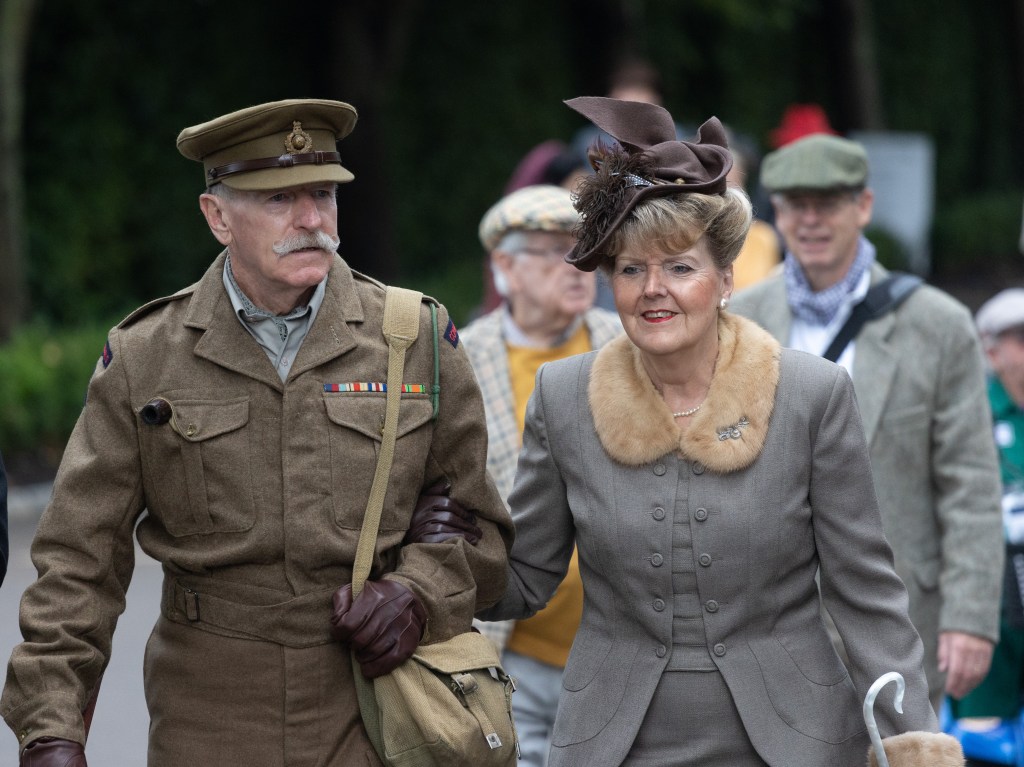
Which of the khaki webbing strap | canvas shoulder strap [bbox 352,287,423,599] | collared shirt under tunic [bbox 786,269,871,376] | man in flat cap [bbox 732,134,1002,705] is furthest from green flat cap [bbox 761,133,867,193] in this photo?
the khaki webbing strap

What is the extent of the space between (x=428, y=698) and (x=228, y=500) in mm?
585

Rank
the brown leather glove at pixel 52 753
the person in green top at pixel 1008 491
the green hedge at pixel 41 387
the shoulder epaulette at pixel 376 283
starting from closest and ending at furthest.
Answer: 1. the brown leather glove at pixel 52 753
2. the shoulder epaulette at pixel 376 283
3. the person in green top at pixel 1008 491
4. the green hedge at pixel 41 387

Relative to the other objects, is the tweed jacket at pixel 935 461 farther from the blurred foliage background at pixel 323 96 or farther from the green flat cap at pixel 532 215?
the blurred foliage background at pixel 323 96

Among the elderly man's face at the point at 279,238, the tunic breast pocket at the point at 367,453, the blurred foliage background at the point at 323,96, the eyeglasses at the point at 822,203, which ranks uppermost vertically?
the elderly man's face at the point at 279,238

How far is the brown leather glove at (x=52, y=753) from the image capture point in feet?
10.6

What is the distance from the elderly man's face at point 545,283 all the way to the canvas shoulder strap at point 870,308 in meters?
0.78

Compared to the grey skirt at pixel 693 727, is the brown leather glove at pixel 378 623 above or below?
above

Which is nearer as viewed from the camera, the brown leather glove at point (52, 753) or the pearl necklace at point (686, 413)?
the brown leather glove at point (52, 753)

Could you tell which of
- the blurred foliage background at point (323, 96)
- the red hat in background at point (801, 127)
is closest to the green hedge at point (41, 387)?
the blurred foliage background at point (323, 96)

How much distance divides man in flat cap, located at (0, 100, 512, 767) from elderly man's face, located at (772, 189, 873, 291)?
6.17 feet

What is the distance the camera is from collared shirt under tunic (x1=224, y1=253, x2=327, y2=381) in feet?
11.7

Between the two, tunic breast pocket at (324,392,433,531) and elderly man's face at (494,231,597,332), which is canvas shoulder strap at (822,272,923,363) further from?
tunic breast pocket at (324,392,433,531)

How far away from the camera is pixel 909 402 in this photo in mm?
4836

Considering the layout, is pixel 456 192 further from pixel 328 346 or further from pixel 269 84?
pixel 328 346
